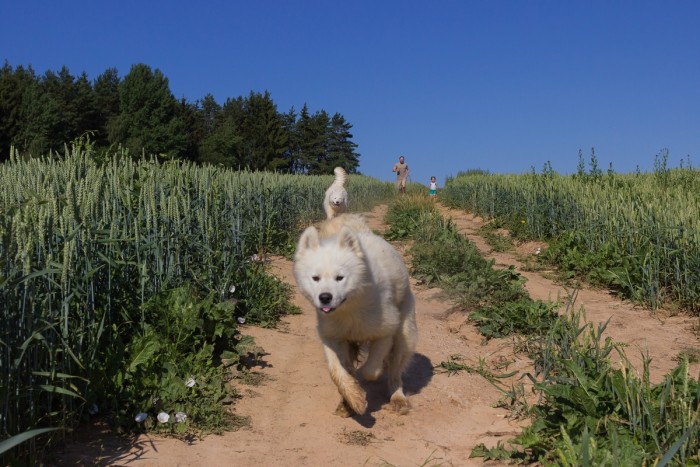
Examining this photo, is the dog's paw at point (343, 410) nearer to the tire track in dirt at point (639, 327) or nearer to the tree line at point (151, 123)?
the tire track in dirt at point (639, 327)

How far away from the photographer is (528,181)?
58.1 feet

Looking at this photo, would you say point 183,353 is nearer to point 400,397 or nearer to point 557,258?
point 400,397

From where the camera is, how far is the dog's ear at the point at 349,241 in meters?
4.59

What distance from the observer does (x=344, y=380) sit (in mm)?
4559

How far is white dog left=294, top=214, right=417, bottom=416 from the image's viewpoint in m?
4.44

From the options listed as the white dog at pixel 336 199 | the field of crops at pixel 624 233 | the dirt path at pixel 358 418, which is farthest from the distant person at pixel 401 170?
the dirt path at pixel 358 418

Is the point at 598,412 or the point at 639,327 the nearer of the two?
the point at 598,412

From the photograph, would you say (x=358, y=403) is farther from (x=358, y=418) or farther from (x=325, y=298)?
(x=325, y=298)

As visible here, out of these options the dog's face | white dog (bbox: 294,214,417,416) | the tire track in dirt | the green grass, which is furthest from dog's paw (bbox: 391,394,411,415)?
the tire track in dirt

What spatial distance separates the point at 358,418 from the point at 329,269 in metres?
1.33

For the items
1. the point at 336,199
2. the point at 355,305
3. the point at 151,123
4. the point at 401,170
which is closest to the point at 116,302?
the point at 355,305

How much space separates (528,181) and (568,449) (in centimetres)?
1525

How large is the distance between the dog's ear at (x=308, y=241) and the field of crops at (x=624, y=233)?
17.7 ft

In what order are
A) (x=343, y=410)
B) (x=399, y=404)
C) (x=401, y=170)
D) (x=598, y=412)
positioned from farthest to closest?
(x=401, y=170), (x=399, y=404), (x=343, y=410), (x=598, y=412)
